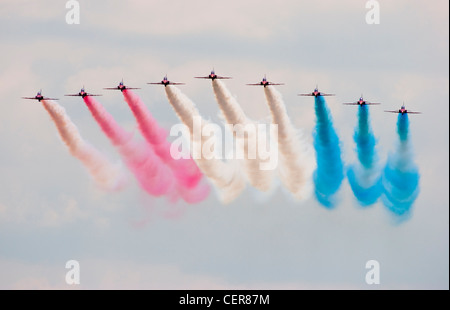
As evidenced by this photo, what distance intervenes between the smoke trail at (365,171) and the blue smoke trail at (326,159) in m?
1.55

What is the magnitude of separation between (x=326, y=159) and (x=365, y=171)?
4.37 m

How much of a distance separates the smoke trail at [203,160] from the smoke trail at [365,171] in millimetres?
11583

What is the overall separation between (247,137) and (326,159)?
8402mm

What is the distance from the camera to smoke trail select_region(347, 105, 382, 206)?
114m

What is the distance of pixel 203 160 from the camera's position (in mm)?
116000

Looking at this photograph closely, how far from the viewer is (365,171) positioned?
11606 centimetres

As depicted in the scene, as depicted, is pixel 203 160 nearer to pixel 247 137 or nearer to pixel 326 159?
pixel 247 137

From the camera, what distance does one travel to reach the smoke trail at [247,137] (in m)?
112

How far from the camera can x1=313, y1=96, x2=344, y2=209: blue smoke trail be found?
114 metres

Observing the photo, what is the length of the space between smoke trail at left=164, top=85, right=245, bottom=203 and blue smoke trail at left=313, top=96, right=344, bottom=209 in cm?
811

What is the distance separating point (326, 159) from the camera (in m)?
115

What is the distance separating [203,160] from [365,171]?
16.6 metres
